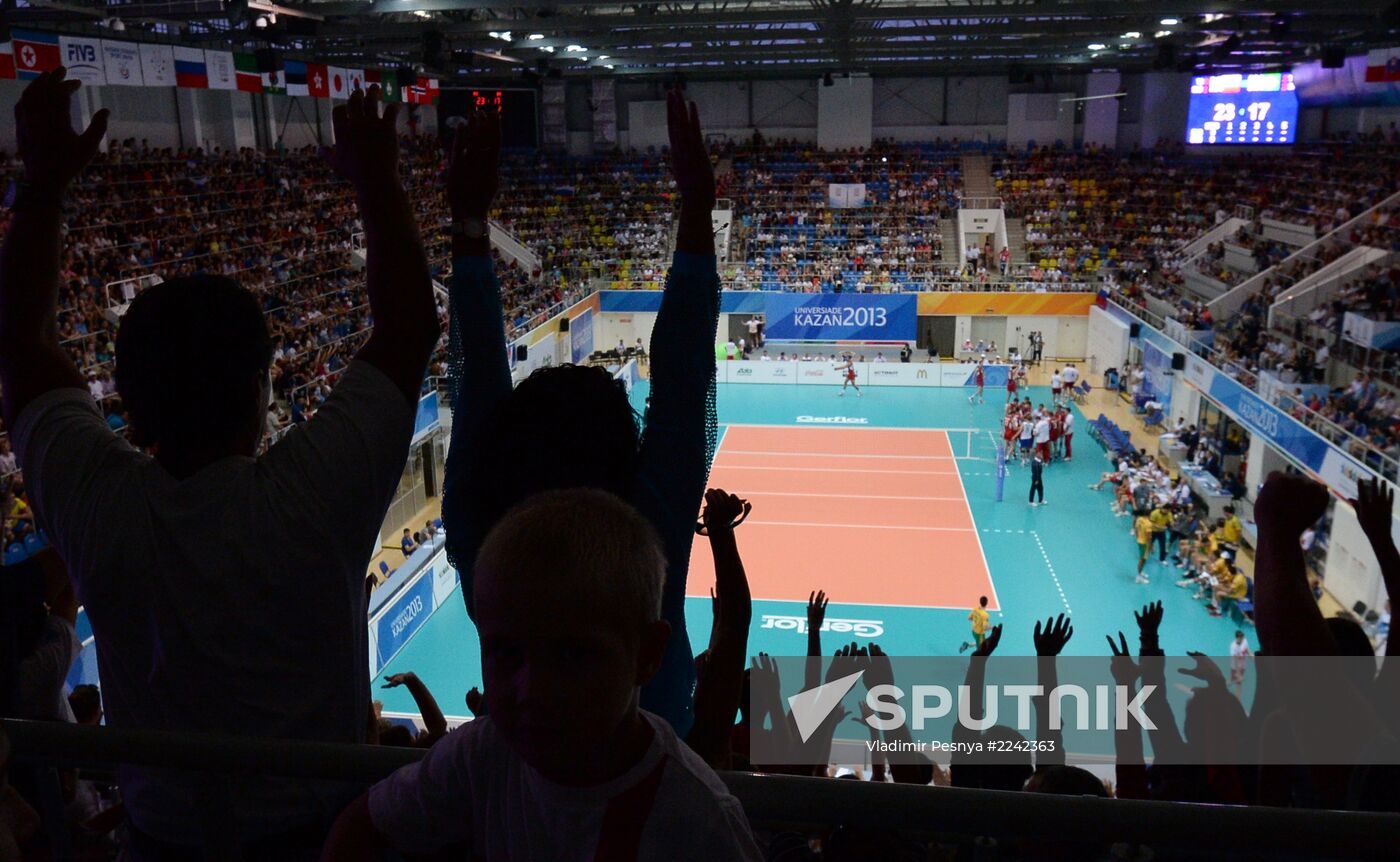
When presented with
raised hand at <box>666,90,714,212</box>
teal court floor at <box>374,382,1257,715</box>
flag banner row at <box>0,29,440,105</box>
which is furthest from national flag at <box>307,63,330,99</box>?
raised hand at <box>666,90,714,212</box>

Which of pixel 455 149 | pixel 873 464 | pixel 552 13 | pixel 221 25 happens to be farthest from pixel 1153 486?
pixel 221 25

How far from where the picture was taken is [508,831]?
136cm

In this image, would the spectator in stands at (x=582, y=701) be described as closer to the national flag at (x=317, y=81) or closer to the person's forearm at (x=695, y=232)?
the person's forearm at (x=695, y=232)

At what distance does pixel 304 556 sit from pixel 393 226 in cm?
58

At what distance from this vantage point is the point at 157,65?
58.1ft

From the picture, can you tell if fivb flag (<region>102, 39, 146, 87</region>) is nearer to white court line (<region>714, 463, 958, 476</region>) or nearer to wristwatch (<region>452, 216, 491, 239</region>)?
white court line (<region>714, 463, 958, 476</region>)

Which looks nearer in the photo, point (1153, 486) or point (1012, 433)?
point (1153, 486)

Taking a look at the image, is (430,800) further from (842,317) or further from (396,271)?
(842,317)

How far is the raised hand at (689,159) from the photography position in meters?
1.88

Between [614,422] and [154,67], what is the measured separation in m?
19.4

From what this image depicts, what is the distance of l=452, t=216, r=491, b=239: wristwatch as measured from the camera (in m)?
2.02

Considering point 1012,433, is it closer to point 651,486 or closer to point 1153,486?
point 1153,486

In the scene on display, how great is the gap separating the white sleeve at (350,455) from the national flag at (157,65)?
18913 mm

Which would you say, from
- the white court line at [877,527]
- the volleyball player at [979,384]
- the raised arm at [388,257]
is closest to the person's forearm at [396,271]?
the raised arm at [388,257]
